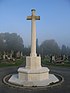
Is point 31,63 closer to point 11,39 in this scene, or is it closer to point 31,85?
point 31,85

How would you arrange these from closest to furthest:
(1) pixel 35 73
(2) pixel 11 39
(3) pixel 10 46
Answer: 1. (1) pixel 35 73
2. (3) pixel 10 46
3. (2) pixel 11 39

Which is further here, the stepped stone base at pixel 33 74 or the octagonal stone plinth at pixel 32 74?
the octagonal stone plinth at pixel 32 74

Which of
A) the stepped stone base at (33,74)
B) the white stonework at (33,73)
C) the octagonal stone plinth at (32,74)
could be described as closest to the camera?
the white stonework at (33,73)

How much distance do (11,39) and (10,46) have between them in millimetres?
8330

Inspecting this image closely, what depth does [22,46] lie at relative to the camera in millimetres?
73562

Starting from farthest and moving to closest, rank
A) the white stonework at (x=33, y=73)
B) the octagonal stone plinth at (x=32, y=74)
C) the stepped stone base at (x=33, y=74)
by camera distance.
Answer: the octagonal stone plinth at (x=32, y=74) → the stepped stone base at (x=33, y=74) → the white stonework at (x=33, y=73)

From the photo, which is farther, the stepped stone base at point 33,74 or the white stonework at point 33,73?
the stepped stone base at point 33,74

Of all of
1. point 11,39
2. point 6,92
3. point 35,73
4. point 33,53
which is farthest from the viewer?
point 11,39

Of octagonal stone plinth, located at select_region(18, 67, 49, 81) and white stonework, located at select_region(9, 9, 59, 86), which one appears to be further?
octagonal stone plinth, located at select_region(18, 67, 49, 81)

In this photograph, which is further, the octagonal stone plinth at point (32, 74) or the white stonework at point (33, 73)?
the octagonal stone plinth at point (32, 74)

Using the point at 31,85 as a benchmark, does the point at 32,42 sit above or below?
above

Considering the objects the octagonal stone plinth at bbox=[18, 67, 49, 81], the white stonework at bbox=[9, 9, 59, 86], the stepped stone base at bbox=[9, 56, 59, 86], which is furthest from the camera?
the octagonal stone plinth at bbox=[18, 67, 49, 81]

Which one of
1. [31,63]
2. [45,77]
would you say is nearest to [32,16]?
[31,63]

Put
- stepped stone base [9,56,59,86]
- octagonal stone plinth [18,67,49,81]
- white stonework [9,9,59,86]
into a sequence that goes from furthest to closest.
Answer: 1. octagonal stone plinth [18,67,49,81]
2. stepped stone base [9,56,59,86]
3. white stonework [9,9,59,86]
